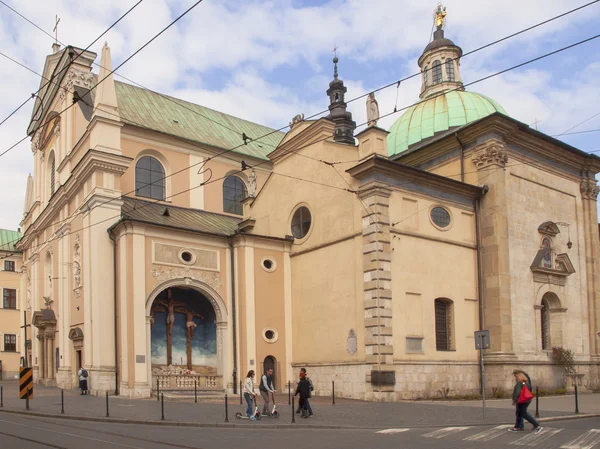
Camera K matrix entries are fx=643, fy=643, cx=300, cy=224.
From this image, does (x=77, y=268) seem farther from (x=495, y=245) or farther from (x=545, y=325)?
(x=545, y=325)

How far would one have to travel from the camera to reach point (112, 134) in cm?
2914

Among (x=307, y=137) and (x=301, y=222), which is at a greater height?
(x=307, y=137)

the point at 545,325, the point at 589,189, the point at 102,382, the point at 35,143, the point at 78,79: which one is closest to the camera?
the point at 102,382

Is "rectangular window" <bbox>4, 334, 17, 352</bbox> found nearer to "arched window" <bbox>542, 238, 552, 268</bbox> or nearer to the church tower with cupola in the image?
the church tower with cupola

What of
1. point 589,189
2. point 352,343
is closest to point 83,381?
point 352,343

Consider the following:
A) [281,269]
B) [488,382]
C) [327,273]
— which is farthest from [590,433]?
[281,269]

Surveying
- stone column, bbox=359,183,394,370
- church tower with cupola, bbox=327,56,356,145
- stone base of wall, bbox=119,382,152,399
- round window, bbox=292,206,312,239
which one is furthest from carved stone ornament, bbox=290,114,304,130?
stone base of wall, bbox=119,382,152,399

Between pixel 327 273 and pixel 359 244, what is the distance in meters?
2.59

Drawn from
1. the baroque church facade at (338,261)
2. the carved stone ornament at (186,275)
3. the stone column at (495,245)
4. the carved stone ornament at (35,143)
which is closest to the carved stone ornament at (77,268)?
the baroque church facade at (338,261)

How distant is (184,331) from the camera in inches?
1138

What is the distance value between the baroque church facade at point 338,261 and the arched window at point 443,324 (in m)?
0.07

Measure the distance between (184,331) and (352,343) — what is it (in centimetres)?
840

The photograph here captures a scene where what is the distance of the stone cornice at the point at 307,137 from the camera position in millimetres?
27172

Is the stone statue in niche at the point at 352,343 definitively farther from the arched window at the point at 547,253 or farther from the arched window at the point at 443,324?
the arched window at the point at 547,253
